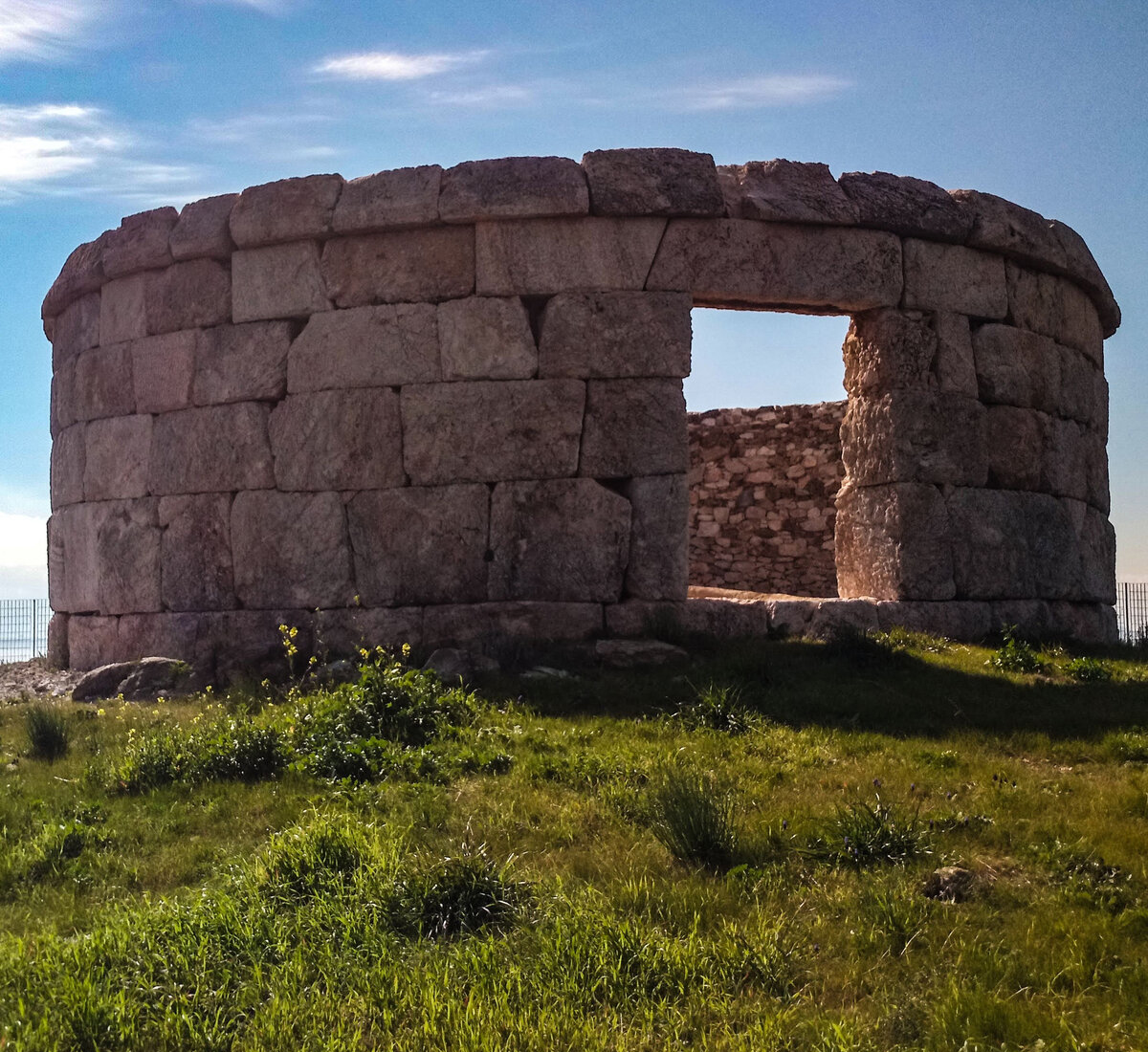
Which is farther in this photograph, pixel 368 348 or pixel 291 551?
pixel 291 551

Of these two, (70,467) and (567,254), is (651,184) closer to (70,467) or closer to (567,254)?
(567,254)

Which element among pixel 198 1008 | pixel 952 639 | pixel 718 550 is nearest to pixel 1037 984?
pixel 198 1008

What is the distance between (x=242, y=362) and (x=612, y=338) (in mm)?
2925

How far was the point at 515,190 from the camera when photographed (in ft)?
25.6

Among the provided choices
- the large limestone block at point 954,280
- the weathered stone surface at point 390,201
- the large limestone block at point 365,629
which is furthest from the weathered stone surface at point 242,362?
the large limestone block at point 954,280

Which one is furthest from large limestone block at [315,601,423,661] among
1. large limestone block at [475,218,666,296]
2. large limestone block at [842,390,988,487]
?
large limestone block at [842,390,988,487]

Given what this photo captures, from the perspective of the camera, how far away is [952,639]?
25.9 ft

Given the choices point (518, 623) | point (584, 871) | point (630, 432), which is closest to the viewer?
point (584, 871)

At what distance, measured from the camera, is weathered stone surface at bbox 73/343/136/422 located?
9156 millimetres

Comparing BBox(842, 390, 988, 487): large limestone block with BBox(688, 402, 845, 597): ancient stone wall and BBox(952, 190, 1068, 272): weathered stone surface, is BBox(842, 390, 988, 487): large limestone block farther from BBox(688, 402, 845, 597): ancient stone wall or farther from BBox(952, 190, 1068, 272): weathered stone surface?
BBox(688, 402, 845, 597): ancient stone wall

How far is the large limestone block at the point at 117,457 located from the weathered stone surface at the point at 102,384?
0.12 meters

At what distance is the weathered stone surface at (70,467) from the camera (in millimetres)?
9492

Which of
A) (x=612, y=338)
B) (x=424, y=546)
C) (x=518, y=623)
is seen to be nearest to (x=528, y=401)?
(x=612, y=338)

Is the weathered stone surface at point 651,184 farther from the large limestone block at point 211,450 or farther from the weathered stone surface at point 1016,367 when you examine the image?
the large limestone block at point 211,450
